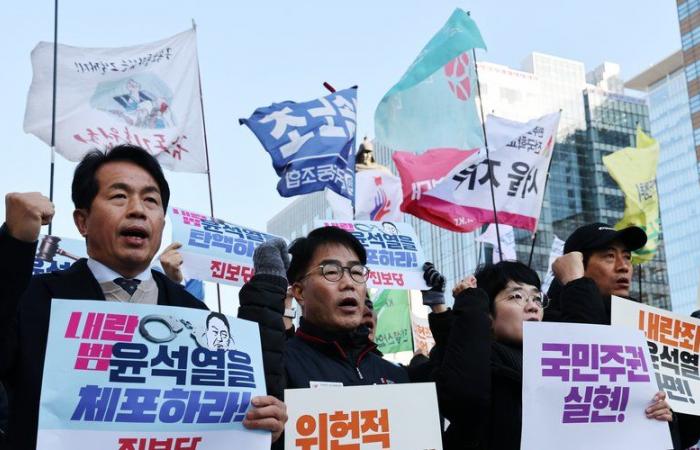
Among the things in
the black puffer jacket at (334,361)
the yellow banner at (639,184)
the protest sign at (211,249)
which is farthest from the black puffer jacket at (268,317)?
the yellow banner at (639,184)

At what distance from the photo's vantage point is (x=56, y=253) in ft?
18.0

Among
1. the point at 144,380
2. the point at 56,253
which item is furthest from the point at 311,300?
the point at 56,253

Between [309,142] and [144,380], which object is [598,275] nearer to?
[144,380]

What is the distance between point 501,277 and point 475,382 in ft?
2.40

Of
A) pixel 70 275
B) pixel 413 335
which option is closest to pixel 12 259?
pixel 70 275

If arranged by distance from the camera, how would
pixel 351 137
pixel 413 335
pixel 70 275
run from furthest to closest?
1. pixel 413 335
2. pixel 351 137
3. pixel 70 275

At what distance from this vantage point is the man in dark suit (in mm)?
2068

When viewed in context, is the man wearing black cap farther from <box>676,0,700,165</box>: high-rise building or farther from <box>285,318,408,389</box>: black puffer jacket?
<box>676,0,700,165</box>: high-rise building

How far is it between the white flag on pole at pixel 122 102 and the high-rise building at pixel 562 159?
6562 cm

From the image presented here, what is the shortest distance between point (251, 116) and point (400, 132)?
1.75m

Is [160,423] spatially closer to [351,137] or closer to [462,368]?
[462,368]

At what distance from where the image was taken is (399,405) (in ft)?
9.45

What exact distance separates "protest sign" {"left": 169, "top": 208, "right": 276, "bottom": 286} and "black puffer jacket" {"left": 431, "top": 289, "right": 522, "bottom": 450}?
325 centimetres

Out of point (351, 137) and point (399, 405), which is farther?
point (351, 137)
